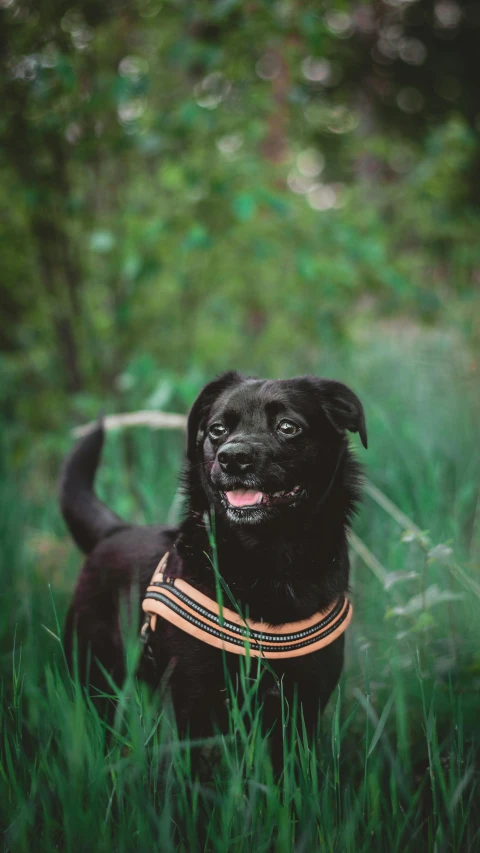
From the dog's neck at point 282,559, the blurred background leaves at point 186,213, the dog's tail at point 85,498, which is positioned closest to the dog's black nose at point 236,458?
the dog's neck at point 282,559

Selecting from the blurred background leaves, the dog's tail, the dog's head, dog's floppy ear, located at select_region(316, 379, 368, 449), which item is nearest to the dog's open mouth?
the dog's head

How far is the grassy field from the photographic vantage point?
1405 millimetres

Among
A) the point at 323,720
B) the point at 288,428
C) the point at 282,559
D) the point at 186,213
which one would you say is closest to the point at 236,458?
the point at 288,428

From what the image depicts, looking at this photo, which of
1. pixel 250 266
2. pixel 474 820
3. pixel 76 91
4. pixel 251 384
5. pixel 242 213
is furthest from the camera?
pixel 250 266

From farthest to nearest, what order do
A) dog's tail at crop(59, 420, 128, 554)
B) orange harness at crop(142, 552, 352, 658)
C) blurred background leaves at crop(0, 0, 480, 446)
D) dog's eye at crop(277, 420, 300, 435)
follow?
blurred background leaves at crop(0, 0, 480, 446) < dog's tail at crop(59, 420, 128, 554) < dog's eye at crop(277, 420, 300, 435) < orange harness at crop(142, 552, 352, 658)

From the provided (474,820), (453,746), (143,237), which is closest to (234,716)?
(453,746)

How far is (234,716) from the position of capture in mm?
1493

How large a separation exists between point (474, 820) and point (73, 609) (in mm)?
1441

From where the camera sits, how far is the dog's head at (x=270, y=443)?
180cm

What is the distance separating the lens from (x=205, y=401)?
2250 mm

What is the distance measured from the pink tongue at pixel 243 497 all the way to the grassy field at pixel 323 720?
1.59 ft

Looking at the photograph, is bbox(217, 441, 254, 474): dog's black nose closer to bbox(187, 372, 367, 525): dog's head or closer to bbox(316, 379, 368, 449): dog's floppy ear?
bbox(187, 372, 367, 525): dog's head

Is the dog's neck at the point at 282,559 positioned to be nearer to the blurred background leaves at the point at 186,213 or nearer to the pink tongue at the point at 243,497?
the pink tongue at the point at 243,497

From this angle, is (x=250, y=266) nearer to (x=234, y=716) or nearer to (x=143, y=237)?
(x=143, y=237)
